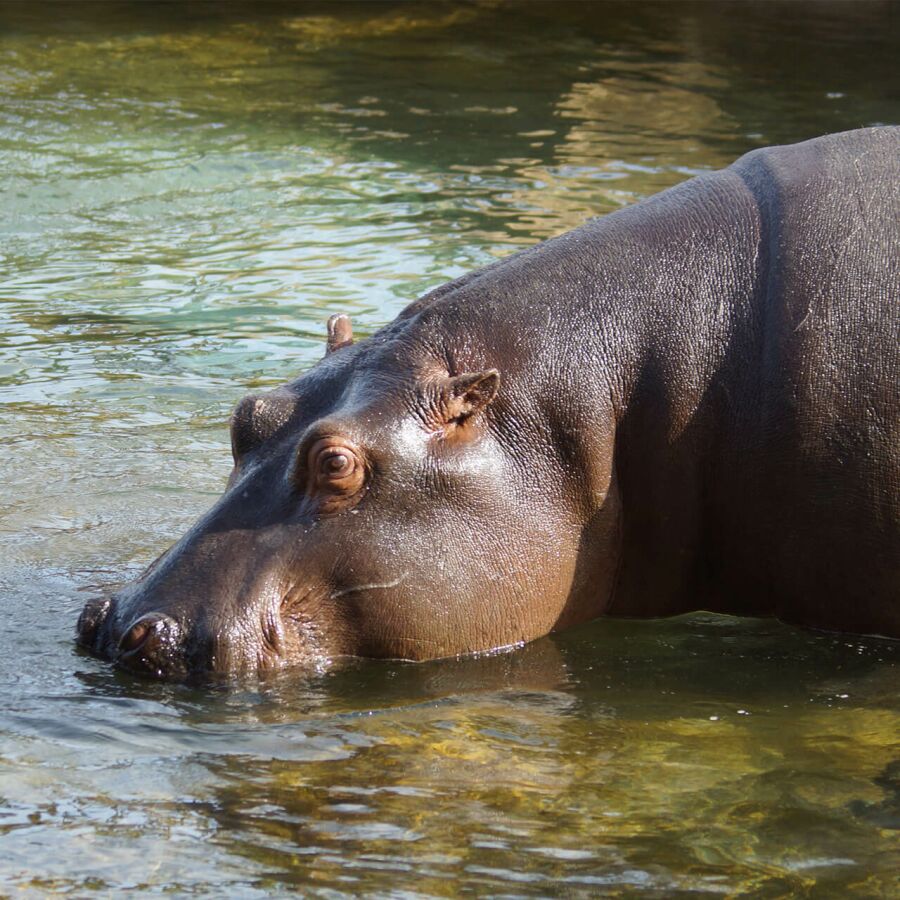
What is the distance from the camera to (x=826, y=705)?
515cm

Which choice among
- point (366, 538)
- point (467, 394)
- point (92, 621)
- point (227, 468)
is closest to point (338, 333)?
point (467, 394)

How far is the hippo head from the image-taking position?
199 inches

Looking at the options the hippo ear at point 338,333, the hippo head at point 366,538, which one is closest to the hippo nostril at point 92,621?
the hippo head at point 366,538

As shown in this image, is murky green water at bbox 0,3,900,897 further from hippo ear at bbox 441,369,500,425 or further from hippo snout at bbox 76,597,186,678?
hippo ear at bbox 441,369,500,425

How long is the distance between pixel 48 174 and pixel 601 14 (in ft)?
31.1

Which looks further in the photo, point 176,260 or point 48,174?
point 48,174

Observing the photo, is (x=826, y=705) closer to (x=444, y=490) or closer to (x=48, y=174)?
(x=444, y=490)

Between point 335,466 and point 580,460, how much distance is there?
2.57 ft

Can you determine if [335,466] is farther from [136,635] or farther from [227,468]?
[227,468]

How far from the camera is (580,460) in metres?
5.31

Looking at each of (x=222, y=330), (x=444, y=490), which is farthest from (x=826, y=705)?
(x=222, y=330)

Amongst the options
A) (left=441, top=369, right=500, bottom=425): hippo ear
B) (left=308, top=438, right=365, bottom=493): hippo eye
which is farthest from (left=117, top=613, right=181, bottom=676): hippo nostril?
(left=441, top=369, right=500, bottom=425): hippo ear

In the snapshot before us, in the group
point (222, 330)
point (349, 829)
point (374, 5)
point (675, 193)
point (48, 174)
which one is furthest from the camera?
point (374, 5)

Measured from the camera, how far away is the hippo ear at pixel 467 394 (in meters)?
5.12
